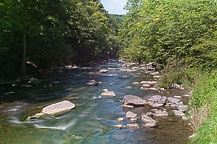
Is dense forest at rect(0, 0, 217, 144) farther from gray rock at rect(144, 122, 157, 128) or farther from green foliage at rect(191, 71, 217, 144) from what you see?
gray rock at rect(144, 122, 157, 128)

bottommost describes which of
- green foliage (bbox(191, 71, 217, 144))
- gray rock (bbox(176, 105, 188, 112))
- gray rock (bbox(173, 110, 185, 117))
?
gray rock (bbox(173, 110, 185, 117))

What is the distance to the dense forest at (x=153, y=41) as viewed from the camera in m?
6.39

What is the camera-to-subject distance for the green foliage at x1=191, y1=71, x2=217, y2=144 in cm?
387

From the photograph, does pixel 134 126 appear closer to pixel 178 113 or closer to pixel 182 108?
pixel 178 113

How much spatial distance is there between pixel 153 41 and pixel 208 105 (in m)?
10.1

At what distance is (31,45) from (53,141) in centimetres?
1394

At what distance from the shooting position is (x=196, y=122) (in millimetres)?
5223

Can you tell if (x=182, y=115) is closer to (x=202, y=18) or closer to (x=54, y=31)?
(x=202, y=18)

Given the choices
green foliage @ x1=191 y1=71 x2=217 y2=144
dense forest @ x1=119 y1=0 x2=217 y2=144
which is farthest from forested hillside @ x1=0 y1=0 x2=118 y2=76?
green foliage @ x1=191 y1=71 x2=217 y2=144

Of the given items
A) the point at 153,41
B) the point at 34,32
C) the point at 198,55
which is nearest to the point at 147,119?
the point at 198,55

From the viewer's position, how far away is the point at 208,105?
498 centimetres

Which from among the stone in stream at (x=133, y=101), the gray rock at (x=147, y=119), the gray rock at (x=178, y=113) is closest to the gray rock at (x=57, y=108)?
the stone in stream at (x=133, y=101)

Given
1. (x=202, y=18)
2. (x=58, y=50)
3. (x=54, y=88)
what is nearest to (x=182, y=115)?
(x=202, y=18)

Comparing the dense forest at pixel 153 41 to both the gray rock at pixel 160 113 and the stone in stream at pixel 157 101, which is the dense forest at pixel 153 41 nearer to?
the gray rock at pixel 160 113
